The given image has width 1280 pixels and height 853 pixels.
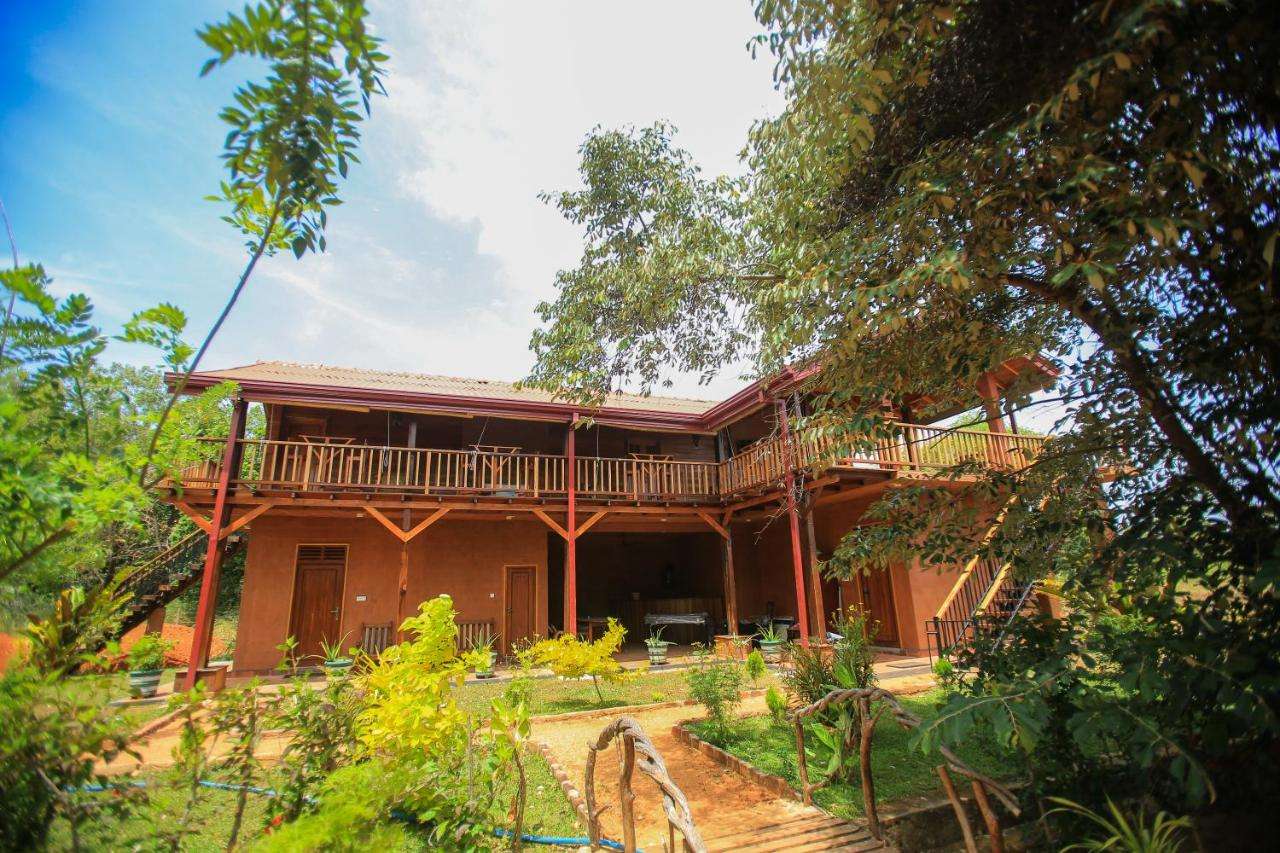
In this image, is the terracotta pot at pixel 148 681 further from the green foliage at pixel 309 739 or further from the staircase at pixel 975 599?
the staircase at pixel 975 599

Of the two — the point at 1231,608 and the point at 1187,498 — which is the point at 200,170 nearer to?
the point at 1231,608

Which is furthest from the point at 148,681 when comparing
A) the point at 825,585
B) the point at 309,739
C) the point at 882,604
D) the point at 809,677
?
the point at 882,604

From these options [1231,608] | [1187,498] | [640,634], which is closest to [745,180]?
[1187,498]

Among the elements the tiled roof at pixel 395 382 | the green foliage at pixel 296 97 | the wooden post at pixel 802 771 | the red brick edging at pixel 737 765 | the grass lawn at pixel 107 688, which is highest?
the tiled roof at pixel 395 382

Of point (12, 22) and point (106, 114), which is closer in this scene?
point (12, 22)

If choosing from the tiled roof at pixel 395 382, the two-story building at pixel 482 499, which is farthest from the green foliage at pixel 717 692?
the tiled roof at pixel 395 382

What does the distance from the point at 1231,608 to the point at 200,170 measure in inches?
191

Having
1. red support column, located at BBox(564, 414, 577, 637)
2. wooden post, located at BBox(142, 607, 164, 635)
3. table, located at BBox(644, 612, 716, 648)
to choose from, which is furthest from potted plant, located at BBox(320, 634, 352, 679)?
table, located at BBox(644, 612, 716, 648)

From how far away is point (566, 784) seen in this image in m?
4.64

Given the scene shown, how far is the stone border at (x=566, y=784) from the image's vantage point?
4.18 metres

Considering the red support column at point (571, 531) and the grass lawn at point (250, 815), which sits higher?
the red support column at point (571, 531)

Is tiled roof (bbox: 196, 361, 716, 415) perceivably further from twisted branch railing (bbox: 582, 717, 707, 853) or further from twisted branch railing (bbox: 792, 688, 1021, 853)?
twisted branch railing (bbox: 582, 717, 707, 853)

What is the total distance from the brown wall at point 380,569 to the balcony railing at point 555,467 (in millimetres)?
1271

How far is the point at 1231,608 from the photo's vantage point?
109 inches
